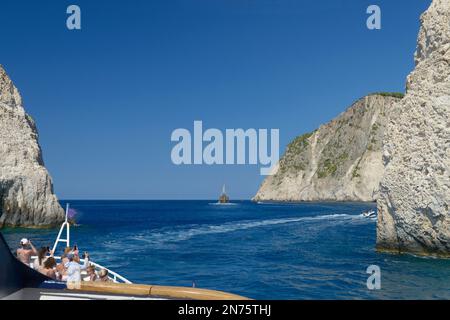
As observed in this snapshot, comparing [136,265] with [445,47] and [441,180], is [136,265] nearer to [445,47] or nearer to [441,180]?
[441,180]

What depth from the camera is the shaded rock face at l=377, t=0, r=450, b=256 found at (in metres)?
29.0

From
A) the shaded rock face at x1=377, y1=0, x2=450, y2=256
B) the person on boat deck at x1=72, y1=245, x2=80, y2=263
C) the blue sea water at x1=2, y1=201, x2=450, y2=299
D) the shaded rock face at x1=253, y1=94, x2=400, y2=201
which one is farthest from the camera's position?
the shaded rock face at x1=253, y1=94, x2=400, y2=201

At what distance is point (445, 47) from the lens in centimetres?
3166

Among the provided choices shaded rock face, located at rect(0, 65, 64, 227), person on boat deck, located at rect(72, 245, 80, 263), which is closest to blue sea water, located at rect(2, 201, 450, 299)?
shaded rock face, located at rect(0, 65, 64, 227)

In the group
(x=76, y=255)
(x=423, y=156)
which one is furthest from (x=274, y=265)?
(x=76, y=255)

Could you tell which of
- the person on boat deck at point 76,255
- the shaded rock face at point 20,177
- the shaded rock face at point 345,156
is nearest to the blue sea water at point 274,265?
the shaded rock face at point 20,177

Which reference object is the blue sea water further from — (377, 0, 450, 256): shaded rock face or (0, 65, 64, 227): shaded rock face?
(0, 65, 64, 227): shaded rock face

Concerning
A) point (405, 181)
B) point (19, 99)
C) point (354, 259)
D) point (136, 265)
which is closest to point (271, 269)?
point (354, 259)

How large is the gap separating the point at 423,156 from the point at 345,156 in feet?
453

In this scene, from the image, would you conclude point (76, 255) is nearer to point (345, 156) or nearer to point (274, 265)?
point (274, 265)

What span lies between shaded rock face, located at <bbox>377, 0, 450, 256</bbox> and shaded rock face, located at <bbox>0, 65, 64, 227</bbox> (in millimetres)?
45077

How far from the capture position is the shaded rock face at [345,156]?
147 metres
